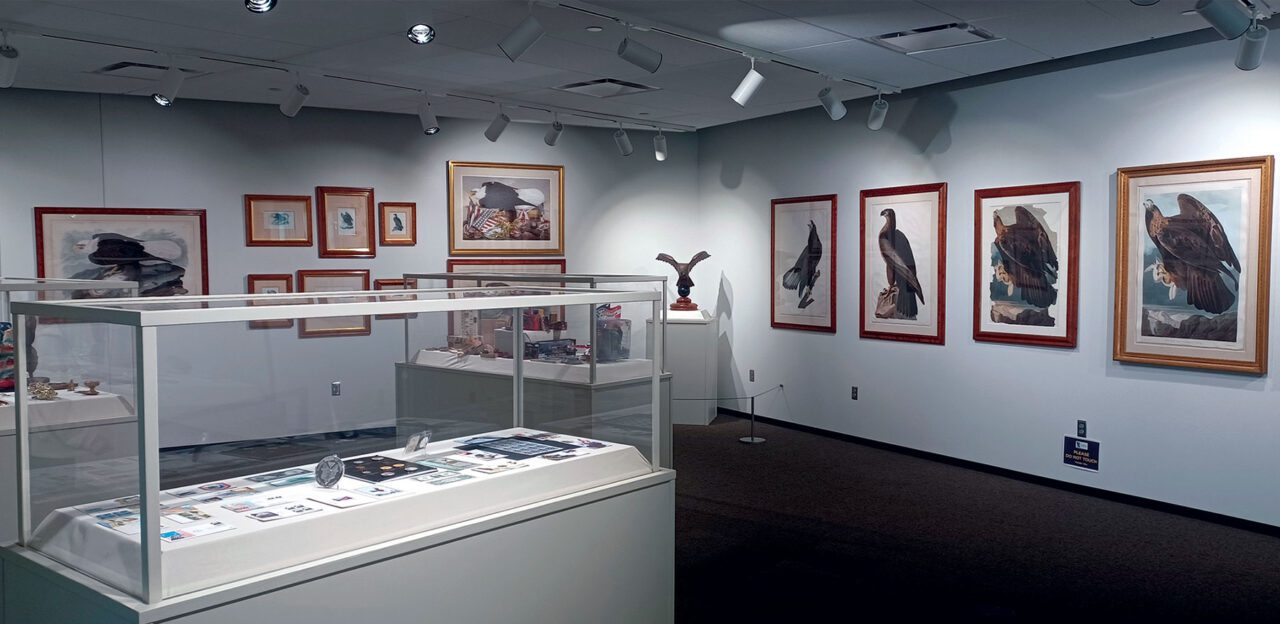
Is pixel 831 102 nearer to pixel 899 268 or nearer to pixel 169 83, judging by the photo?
pixel 899 268

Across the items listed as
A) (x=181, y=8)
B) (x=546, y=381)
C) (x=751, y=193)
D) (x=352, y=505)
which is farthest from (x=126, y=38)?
(x=751, y=193)

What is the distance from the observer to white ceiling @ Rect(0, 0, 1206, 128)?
449 centimetres

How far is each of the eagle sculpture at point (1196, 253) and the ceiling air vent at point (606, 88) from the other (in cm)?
341

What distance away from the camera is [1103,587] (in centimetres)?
425

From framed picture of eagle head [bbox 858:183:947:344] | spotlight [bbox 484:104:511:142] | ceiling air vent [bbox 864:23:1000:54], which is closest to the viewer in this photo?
ceiling air vent [bbox 864:23:1000:54]

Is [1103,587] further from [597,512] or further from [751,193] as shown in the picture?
[751,193]

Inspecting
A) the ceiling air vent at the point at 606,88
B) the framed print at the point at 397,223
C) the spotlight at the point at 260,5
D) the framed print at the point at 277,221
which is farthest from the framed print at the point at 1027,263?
the framed print at the point at 277,221

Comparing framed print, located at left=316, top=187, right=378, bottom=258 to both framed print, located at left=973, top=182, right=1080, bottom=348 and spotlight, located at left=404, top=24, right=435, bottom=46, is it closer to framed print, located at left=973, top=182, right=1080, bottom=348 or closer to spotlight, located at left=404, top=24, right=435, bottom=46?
spotlight, located at left=404, top=24, right=435, bottom=46

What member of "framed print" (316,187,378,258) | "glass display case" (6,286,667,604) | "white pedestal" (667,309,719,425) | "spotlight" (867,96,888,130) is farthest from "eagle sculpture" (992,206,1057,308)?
"framed print" (316,187,378,258)

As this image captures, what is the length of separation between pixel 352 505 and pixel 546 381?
172cm

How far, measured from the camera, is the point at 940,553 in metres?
4.72

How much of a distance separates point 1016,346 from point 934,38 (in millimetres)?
2288

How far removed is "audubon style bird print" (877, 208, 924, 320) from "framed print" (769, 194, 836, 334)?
0.58 meters

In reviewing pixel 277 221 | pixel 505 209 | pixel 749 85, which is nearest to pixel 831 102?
pixel 749 85
